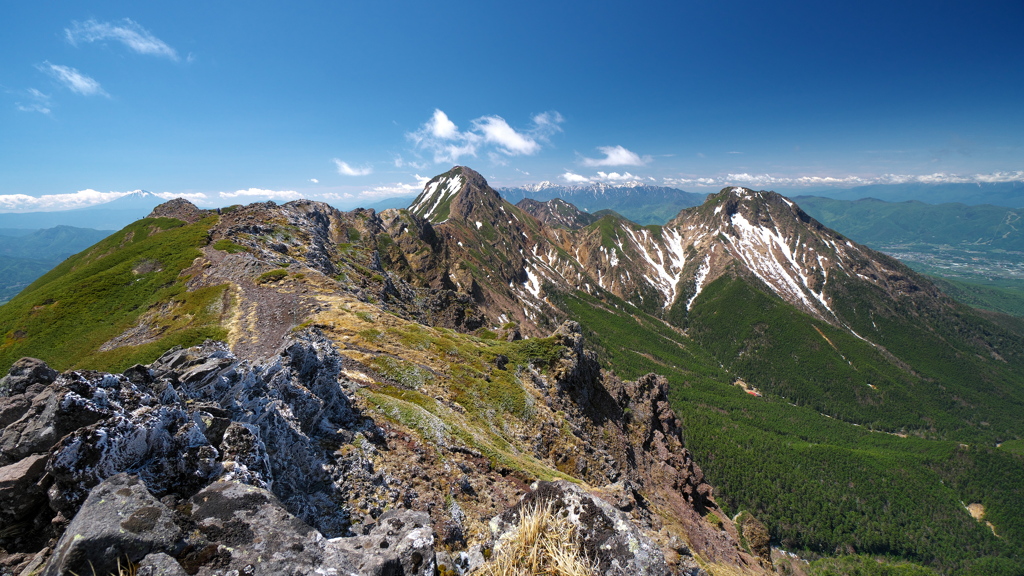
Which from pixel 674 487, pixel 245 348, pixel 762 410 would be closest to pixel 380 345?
pixel 245 348

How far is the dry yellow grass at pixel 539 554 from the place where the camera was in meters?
6.36

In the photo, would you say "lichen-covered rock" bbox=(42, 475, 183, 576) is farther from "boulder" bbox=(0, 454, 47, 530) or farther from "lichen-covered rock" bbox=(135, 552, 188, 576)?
"boulder" bbox=(0, 454, 47, 530)

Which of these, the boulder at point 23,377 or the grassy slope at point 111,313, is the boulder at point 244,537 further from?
the grassy slope at point 111,313

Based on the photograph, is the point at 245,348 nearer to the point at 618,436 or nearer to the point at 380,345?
the point at 380,345

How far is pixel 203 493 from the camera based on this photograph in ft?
24.0

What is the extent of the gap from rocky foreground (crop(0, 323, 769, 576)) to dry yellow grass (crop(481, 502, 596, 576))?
560mm

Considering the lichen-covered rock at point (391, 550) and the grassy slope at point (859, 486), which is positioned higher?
the lichen-covered rock at point (391, 550)

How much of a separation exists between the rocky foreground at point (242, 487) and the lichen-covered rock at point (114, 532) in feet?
0.08

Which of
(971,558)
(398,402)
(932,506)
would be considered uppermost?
(398,402)

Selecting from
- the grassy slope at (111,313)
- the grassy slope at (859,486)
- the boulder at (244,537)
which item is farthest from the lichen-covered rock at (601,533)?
the grassy slope at (859,486)

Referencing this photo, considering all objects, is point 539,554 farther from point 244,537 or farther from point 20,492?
point 20,492

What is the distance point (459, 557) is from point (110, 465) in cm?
795

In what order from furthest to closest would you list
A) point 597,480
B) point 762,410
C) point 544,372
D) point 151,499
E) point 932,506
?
point 762,410
point 932,506
point 544,372
point 597,480
point 151,499

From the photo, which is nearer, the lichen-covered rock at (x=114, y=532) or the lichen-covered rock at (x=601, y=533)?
the lichen-covered rock at (x=114, y=532)
